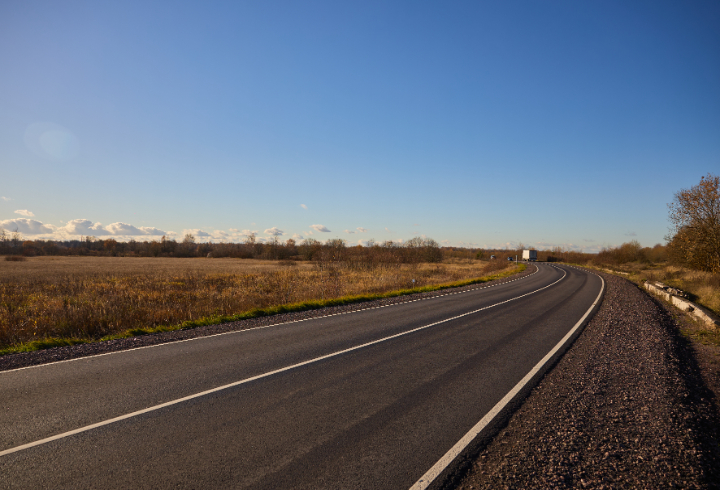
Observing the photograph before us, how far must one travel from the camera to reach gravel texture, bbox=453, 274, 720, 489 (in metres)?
3.43

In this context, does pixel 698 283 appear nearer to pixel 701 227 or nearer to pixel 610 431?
pixel 701 227

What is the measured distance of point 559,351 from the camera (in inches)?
313

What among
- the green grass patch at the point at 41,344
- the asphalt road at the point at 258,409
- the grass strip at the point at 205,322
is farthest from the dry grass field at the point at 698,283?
the green grass patch at the point at 41,344

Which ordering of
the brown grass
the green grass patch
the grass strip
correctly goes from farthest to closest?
the brown grass
the grass strip
the green grass patch

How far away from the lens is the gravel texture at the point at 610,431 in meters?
3.43

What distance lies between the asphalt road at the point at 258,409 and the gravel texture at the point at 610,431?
0.56 meters

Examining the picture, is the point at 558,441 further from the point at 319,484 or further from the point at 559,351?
the point at 559,351

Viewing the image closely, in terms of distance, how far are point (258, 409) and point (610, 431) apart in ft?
15.4

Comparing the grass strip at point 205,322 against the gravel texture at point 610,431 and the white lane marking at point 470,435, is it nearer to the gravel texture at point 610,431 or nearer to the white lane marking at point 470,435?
the white lane marking at point 470,435

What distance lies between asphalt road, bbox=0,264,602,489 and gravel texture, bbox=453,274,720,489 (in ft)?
1.85

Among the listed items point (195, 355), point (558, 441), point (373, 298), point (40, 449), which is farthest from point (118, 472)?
point (373, 298)

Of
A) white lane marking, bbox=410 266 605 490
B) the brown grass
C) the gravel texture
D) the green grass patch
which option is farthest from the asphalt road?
the brown grass

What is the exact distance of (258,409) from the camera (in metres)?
4.75

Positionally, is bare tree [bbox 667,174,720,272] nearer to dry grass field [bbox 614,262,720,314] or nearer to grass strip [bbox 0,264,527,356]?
dry grass field [bbox 614,262,720,314]
